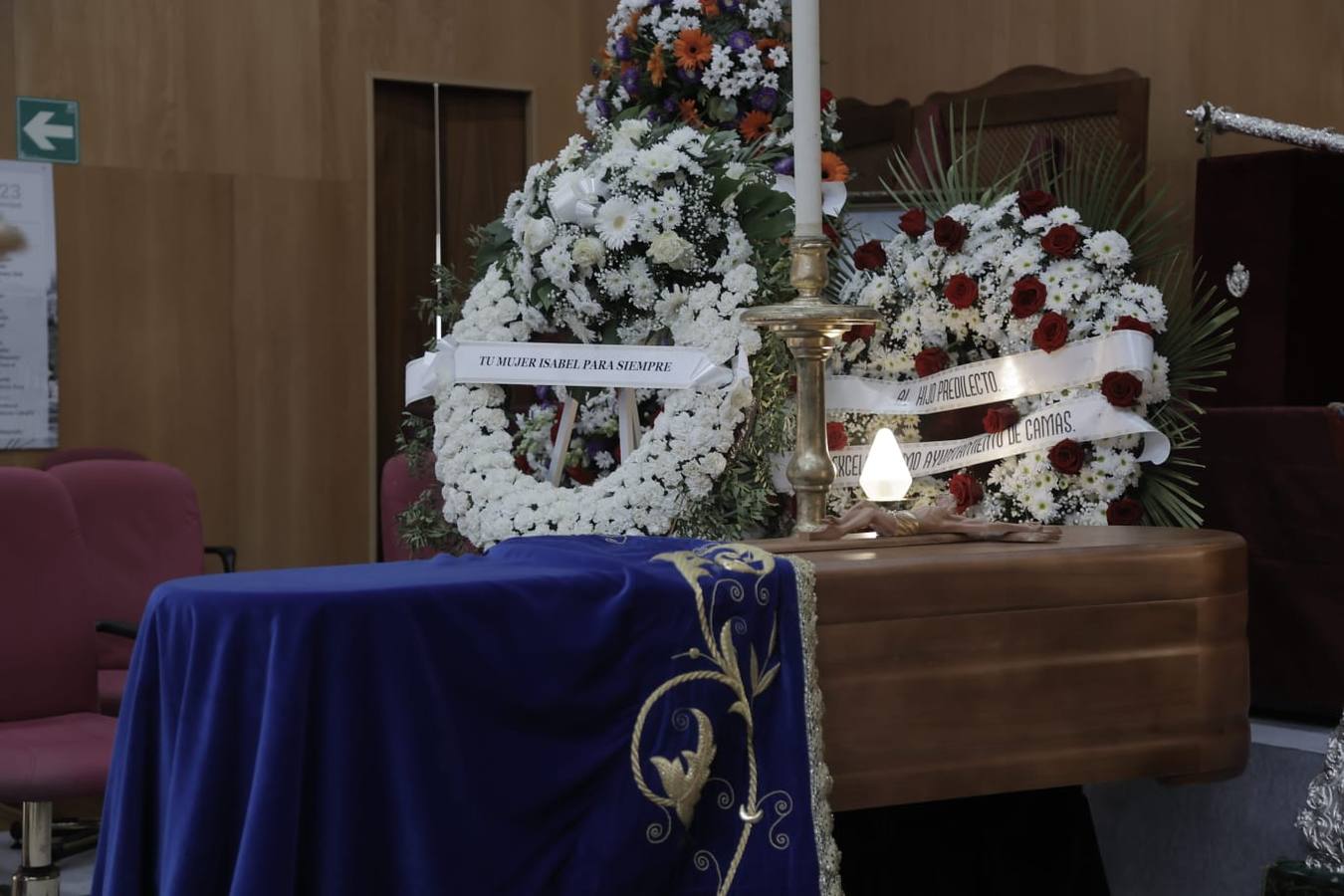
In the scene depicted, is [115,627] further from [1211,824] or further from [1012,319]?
[1211,824]

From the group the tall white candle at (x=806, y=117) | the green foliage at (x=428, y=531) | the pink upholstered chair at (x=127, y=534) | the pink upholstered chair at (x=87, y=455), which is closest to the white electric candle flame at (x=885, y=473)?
the tall white candle at (x=806, y=117)

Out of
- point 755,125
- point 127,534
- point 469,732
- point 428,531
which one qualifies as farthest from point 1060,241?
point 127,534

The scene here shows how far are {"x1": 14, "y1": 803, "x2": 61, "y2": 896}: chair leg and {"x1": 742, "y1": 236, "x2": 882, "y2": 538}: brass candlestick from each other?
6.06ft

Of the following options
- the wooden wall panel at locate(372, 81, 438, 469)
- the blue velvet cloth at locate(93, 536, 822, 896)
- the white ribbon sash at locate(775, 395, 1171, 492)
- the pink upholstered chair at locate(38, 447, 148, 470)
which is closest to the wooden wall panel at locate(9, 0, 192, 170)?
the wooden wall panel at locate(372, 81, 438, 469)

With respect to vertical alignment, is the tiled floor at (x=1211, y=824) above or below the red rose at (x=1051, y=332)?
below

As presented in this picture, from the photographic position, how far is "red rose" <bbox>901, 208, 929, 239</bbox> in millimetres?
2586

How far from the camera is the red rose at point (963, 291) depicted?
246cm

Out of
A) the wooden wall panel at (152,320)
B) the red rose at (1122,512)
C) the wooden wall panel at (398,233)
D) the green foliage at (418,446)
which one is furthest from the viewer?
the wooden wall panel at (398,233)

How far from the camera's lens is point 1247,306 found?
3412mm

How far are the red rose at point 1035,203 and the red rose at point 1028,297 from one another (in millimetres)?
155

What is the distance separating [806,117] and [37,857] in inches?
83.9

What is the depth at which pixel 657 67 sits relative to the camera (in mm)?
3314

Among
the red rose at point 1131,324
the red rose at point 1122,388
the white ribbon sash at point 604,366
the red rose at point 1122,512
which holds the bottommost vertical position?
the red rose at point 1122,512

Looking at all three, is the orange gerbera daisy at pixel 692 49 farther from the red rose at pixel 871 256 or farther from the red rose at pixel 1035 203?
the red rose at pixel 1035 203
